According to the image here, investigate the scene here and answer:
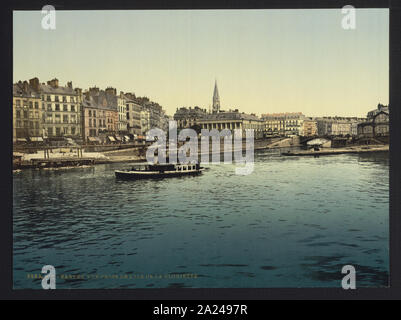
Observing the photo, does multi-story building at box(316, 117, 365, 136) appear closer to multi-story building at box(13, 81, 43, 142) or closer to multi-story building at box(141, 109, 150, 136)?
multi-story building at box(141, 109, 150, 136)

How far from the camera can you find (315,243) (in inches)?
341

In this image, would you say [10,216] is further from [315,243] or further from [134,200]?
[315,243]

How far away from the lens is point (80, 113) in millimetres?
9898

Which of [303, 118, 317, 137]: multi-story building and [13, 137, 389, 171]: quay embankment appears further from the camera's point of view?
[303, 118, 317, 137]: multi-story building

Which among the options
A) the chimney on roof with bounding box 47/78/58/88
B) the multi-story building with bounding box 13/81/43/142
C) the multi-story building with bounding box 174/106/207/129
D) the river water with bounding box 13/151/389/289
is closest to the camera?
the river water with bounding box 13/151/389/289

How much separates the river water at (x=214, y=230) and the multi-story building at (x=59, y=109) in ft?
2.88

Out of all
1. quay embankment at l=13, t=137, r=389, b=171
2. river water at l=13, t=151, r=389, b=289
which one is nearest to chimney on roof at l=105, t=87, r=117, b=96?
quay embankment at l=13, t=137, r=389, b=171

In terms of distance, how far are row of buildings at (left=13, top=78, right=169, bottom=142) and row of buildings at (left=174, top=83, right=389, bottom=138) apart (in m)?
0.70

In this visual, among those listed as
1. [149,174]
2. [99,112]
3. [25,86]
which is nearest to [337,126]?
[149,174]

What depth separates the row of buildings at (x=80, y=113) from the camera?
8.99 metres

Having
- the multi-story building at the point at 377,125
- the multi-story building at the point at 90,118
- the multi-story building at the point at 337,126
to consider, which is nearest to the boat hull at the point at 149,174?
the multi-story building at the point at 90,118

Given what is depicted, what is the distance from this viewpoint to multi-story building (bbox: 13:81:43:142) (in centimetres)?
857

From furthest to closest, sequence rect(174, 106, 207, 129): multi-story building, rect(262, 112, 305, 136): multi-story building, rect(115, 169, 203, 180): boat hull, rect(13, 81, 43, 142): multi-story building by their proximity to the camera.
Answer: rect(115, 169, 203, 180): boat hull < rect(262, 112, 305, 136): multi-story building < rect(174, 106, 207, 129): multi-story building < rect(13, 81, 43, 142): multi-story building

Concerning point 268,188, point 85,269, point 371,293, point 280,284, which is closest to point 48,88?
point 85,269
